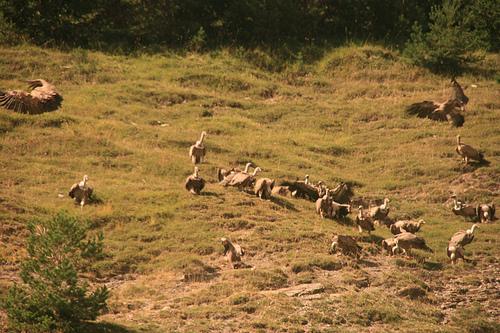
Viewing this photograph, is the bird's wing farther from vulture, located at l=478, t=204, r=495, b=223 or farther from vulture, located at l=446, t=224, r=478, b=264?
vulture, located at l=478, t=204, r=495, b=223

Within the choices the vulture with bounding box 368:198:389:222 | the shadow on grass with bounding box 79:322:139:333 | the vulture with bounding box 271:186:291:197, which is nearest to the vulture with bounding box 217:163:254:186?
the vulture with bounding box 271:186:291:197

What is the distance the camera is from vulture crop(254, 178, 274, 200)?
3375cm

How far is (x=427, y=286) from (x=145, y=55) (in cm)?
2450

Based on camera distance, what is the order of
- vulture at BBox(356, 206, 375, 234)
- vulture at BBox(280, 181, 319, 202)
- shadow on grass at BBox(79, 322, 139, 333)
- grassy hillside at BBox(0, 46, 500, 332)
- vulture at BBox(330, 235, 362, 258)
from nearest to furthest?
shadow on grass at BBox(79, 322, 139, 333)
grassy hillside at BBox(0, 46, 500, 332)
vulture at BBox(330, 235, 362, 258)
vulture at BBox(356, 206, 375, 234)
vulture at BBox(280, 181, 319, 202)

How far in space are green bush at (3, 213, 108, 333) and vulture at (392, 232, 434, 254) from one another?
882 centimetres

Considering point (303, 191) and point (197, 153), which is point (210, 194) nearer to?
point (303, 191)

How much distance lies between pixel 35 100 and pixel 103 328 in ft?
26.8

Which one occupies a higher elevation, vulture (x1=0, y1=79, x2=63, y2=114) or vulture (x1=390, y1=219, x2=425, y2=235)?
vulture (x1=0, y1=79, x2=63, y2=114)

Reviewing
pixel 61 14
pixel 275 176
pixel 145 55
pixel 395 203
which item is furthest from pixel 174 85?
pixel 395 203

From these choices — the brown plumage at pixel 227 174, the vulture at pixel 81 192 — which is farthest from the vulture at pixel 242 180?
the vulture at pixel 81 192

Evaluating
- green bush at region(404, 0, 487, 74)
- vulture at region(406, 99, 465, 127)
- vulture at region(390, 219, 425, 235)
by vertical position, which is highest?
green bush at region(404, 0, 487, 74)

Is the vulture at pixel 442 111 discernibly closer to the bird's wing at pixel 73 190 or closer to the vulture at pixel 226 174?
the vulture at pixel 226 174

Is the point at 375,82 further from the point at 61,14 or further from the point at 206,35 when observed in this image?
the point at 61,14

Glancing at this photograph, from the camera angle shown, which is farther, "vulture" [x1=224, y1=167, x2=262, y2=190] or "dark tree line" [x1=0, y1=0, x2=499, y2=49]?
"dark tree line" [x1=0, y1=0, x2=499, y2=49]
